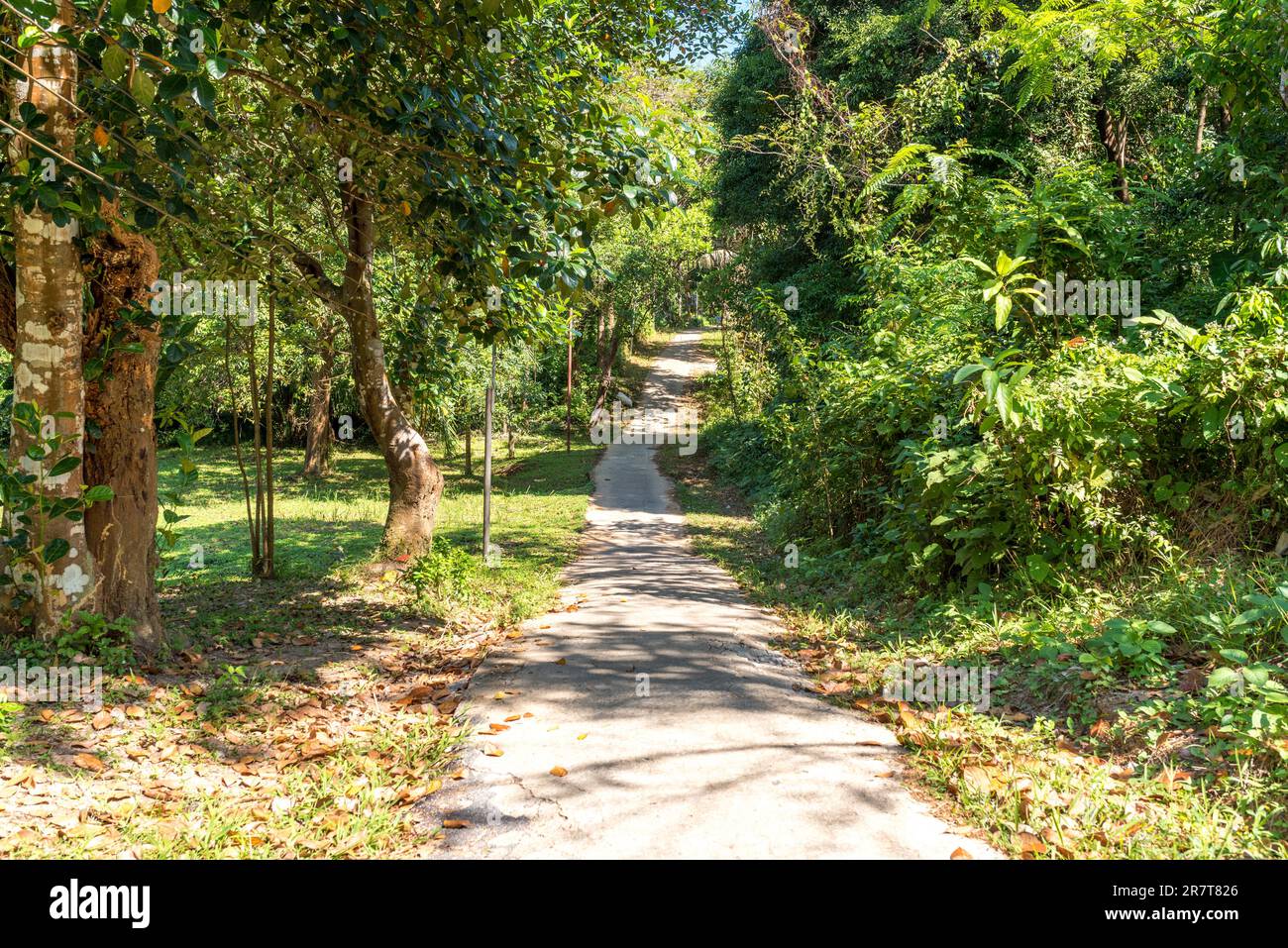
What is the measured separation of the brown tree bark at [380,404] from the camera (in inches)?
365

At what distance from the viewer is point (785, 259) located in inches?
816

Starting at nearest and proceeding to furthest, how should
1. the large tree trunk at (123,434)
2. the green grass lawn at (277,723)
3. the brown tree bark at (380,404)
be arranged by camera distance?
the green grass lawn at (277,723) → the large tree trunk at (123,434) → the brown tree bark at (380,404)

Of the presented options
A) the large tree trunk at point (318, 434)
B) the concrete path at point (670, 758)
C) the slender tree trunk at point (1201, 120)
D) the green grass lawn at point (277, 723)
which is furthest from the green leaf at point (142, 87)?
the large tree trunk at point (318, 434)

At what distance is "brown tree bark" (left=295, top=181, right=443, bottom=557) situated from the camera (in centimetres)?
927

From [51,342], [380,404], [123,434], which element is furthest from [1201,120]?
[51,342]

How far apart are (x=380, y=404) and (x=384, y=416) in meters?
0.16

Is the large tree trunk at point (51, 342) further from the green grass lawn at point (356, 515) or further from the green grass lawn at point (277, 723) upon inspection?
the green grass lawn at point (356, 515)

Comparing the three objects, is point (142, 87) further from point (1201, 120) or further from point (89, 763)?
point (1201, 120)

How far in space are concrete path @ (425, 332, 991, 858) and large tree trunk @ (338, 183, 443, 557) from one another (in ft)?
11.0

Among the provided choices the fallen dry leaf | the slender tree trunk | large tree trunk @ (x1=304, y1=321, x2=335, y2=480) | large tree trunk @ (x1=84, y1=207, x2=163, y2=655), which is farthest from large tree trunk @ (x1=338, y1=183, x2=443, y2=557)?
large tree trunk @ (x1=304, y1=321, x2=335, y2=480)

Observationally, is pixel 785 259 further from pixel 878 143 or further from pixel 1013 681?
pixel 1013 681

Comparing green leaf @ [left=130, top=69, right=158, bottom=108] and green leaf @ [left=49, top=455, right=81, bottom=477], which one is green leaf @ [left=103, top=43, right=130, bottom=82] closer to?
green leaf @ [left=130, top=69, right=158, bottom=108]

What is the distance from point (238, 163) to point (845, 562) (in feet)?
24.7
